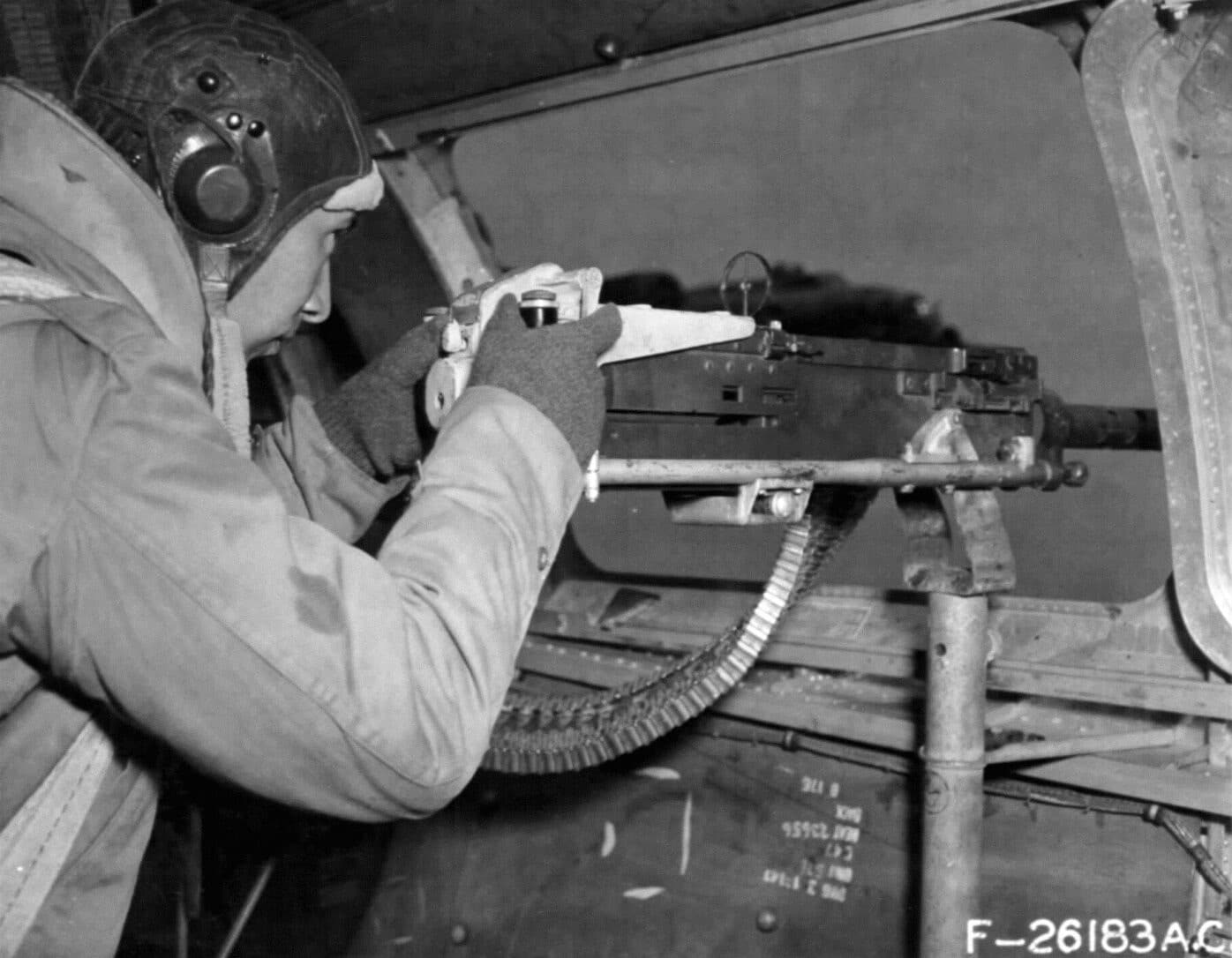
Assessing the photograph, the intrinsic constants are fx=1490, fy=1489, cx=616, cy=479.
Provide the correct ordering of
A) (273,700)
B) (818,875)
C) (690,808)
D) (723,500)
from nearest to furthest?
(273,700), (723,500), (818,875), (690,808)

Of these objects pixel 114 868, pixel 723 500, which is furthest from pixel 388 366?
pixel 114 868

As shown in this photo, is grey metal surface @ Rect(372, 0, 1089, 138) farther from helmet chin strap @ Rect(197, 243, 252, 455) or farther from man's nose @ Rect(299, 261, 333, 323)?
helmet chin strap @ Rect(197, 243, 252, 455)

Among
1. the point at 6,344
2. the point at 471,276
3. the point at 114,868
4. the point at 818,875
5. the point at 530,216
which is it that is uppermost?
the point at 530,216

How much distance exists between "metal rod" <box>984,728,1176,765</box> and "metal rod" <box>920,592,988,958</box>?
160 mm

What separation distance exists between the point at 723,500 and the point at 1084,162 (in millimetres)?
1845

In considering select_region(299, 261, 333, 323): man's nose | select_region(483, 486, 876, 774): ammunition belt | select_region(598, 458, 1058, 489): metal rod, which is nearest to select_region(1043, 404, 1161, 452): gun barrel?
select_region(598, 458, 1058, 489): metal rod

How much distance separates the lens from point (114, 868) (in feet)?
4.56

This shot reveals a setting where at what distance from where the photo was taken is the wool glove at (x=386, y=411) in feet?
6.21

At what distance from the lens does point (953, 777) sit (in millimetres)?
2020

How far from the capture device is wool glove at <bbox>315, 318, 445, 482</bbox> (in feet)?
6.21

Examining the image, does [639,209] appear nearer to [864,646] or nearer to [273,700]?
[864,646]

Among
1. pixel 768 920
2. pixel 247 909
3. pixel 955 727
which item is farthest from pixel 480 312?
pixel 247 909

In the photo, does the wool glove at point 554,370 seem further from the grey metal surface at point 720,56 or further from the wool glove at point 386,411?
the grey metal surface at point 720,56

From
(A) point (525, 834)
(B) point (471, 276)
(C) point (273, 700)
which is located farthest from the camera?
(B) point (471, 276)
